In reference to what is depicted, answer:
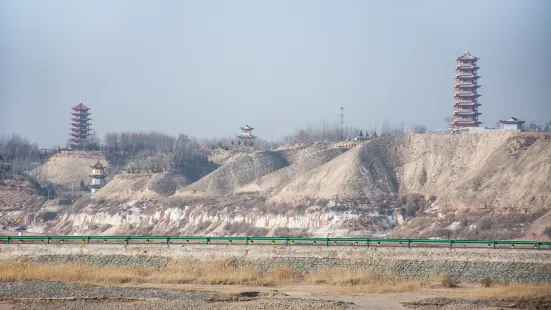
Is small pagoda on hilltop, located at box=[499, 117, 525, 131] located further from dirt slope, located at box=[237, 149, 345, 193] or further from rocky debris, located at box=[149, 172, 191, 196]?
rocky debris, located at box=[149, 172, 191, 196]

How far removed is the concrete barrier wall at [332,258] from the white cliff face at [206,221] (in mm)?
47412

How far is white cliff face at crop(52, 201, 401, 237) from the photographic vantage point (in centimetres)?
10556

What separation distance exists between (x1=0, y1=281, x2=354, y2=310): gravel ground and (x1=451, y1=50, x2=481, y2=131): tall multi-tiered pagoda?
324 feet

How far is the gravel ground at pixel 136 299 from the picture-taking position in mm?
42875

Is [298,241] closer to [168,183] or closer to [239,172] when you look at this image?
[239,172]

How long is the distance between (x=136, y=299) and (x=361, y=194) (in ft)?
228

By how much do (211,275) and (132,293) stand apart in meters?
6.37

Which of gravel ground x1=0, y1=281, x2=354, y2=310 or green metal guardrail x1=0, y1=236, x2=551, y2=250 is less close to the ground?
green metal guardrail x1=0, y1=236, x2=551, y2=250

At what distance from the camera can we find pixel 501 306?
42438 millimetres

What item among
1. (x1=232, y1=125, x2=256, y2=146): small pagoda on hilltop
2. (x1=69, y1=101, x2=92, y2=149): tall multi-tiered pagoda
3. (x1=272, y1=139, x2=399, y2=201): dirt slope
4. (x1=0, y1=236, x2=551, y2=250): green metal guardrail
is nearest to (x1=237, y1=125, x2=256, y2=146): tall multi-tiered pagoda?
(x1=232, y1=125, x2=256, y2=146): small pagoda on hilltop

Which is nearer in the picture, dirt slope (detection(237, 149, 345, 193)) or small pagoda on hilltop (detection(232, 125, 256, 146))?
dirt slope (detection(237, 149, 345, 193))

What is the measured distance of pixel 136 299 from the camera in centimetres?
4475

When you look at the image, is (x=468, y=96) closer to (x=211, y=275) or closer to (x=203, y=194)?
(x=203, y=194)

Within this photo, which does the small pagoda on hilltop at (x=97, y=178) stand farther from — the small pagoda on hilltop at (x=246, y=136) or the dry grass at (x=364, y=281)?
the dry grass at (x=364, y=281)
